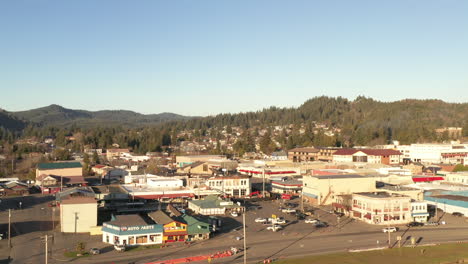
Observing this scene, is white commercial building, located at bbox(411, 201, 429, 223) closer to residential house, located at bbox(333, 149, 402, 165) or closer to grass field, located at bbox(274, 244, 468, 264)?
grass field, located at bbox(274, 244, 468, 264)

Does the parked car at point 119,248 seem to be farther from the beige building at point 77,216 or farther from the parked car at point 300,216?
the parked car at point 300,216

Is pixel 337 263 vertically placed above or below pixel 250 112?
below

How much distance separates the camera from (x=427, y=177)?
153ft

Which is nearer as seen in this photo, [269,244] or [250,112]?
[269,244]

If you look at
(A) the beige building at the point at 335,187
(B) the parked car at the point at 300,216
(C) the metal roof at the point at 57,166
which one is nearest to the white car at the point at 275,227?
(B) the parked car at the point at 300,216

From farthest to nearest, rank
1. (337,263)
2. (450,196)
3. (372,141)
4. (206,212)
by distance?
(372,141)
(450,196)
(206,212)
(337,263)

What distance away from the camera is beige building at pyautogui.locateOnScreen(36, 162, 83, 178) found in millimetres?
50000

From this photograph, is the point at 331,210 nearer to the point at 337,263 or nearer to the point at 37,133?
the point at 337,263

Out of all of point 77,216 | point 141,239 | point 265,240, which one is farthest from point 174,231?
point 77,216

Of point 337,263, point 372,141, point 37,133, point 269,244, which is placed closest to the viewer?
point 337,263

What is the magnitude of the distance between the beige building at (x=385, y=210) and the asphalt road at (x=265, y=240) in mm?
902

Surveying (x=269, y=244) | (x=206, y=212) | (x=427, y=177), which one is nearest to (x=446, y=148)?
(x=427, y=177)

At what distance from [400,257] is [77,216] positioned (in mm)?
17938

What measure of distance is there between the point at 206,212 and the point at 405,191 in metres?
14.8
